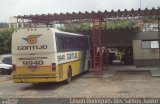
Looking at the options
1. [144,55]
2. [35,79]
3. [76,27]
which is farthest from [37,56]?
[76,27]

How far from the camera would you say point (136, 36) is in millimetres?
34219

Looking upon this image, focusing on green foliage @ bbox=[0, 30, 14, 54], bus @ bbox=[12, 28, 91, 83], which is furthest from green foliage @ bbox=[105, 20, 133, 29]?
green foliage @ bbox=[0, 30, 14, 54]

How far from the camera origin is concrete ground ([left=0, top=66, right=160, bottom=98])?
17.6 metres

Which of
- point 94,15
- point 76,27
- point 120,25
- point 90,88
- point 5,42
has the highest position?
point 94,15

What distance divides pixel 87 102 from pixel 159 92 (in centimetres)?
422

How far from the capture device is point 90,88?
20.0 m

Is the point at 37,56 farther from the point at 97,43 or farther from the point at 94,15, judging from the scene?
the point at 97,43

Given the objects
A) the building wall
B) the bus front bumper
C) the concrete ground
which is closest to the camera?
the concrete ground

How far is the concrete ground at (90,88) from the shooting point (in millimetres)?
17609

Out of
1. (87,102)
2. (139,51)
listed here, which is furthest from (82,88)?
(139,51)

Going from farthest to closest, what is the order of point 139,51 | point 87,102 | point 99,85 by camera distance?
point 139,51 < point 99,85 < point 87,102

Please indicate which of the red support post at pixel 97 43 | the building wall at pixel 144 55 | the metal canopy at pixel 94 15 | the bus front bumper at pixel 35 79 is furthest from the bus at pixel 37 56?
the building wall at pixel 144 55

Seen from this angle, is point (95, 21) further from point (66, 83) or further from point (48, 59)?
point (48, 59)

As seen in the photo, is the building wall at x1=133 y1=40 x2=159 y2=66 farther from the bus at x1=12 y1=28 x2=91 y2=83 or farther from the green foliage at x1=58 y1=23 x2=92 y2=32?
the bus at x1=12 y1=28 x2=91 y2=83
